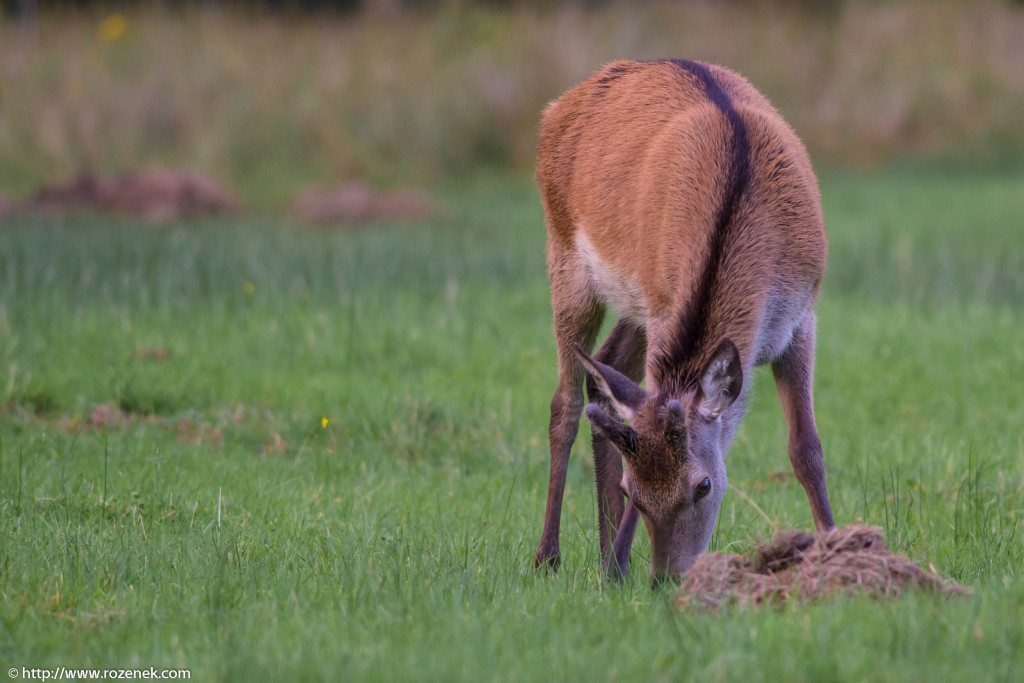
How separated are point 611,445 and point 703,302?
118cm

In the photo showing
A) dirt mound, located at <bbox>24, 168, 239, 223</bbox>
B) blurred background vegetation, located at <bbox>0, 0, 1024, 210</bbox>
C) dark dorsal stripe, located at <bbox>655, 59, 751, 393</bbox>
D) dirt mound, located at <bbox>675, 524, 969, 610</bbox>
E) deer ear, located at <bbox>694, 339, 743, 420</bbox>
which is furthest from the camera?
blurred background vegetation, located at <bbox>0, 0, 1024, 210</bbox>

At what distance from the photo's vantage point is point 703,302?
15.3 ft

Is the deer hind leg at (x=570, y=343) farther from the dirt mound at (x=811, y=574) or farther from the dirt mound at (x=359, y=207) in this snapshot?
the dirt mound at (x=359, y=207)

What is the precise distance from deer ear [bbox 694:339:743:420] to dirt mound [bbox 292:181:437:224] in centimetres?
1180

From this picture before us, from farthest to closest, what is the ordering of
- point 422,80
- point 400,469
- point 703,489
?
point 422,80, point 400,469, point 703,489

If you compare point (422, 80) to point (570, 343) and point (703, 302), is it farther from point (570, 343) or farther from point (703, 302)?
point (703, 302)

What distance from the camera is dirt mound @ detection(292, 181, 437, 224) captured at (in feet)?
52.6

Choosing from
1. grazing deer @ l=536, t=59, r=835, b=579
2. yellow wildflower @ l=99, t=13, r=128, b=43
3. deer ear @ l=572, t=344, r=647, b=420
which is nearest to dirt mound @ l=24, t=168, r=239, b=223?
yellow wildflower @ l=99, t=13, r=128, b=43

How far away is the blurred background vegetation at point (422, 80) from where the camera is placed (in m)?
18.8

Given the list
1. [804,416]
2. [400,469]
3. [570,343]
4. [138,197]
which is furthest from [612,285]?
[138,197]

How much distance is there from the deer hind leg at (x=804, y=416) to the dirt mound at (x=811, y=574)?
82 centimetres

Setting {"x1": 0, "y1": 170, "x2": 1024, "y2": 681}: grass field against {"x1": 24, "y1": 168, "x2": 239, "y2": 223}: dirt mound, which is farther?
{"x1": 24, "y1": 168, "x2": 239, "y2": 223}: dirt mound

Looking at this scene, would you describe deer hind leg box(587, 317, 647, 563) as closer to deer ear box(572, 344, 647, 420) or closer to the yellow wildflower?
deer ear box(572, 344, 647, 420)

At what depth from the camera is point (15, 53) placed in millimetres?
19469
